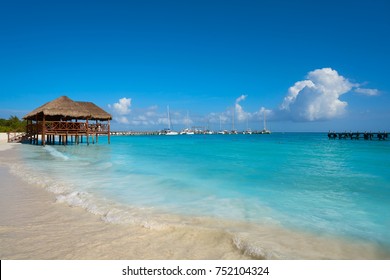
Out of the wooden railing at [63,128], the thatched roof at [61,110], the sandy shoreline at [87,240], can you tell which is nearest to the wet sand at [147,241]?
the sandy shoreline at [87,240]

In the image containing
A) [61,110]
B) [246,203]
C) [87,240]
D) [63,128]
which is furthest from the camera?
[63,128]

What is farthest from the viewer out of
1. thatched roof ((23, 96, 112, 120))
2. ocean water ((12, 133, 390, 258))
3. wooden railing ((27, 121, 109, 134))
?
wooden railing ((27, 121, 109, 134))

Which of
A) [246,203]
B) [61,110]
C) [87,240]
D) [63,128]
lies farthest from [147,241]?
[63,128]

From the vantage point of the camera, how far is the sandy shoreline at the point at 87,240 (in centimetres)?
333

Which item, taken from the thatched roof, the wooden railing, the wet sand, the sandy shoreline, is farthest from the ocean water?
the wooden railing

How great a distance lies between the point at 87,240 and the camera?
3.68m

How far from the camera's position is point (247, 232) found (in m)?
4.36

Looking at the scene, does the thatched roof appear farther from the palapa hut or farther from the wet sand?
the wet sand

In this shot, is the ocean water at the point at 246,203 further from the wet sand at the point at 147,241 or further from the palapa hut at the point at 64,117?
the palapa hut at the point at 64,117

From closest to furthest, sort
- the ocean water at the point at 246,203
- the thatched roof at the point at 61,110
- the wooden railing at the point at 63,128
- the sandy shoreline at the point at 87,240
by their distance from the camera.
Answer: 1. the sandy shoreline at the point at 87,240
2. the ocean water at the point at 246,203
3. the thatched roof at the point at 61,110
4. the wooden railing at the point at 63,128

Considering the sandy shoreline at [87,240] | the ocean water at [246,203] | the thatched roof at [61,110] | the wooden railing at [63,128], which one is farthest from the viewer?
the wooden railing at [63,128]

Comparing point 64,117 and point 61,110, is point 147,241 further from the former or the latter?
point 64,117

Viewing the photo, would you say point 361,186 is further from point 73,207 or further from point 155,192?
point 73,207

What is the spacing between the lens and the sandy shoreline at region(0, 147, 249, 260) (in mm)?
3332
